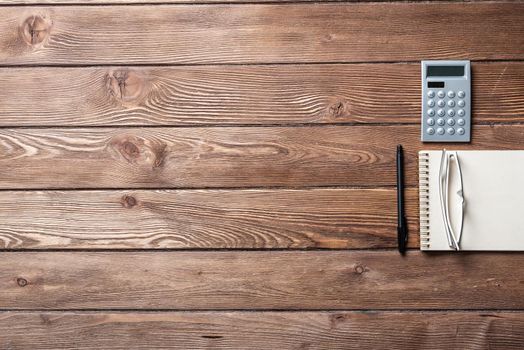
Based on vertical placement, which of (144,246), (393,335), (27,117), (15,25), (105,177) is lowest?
(393,335)

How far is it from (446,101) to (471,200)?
0.20m

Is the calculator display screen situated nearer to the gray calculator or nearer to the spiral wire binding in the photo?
the gray calculator

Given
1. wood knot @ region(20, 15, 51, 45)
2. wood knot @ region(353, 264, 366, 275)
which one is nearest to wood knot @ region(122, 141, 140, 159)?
wood knot @ region(20, 15, 51, 45)

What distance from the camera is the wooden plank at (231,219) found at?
1132 mm

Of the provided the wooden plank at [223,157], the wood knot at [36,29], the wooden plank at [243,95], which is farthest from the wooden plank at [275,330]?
the wood knot at [36,29]

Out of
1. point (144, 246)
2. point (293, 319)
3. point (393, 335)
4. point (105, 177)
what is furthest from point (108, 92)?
point (393, 335)

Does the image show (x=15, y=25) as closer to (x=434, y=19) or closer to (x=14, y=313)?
(x=14, y=313)

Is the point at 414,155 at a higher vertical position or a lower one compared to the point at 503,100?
lower

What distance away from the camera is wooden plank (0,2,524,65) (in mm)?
1131

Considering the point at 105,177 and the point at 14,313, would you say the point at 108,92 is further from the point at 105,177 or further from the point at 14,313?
→ the point at 14,313

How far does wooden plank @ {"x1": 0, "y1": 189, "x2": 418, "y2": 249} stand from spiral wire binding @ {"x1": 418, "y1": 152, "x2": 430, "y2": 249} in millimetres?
18

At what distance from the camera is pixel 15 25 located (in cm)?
115

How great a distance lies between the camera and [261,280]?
3.72ft

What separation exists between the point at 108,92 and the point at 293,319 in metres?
0.59
